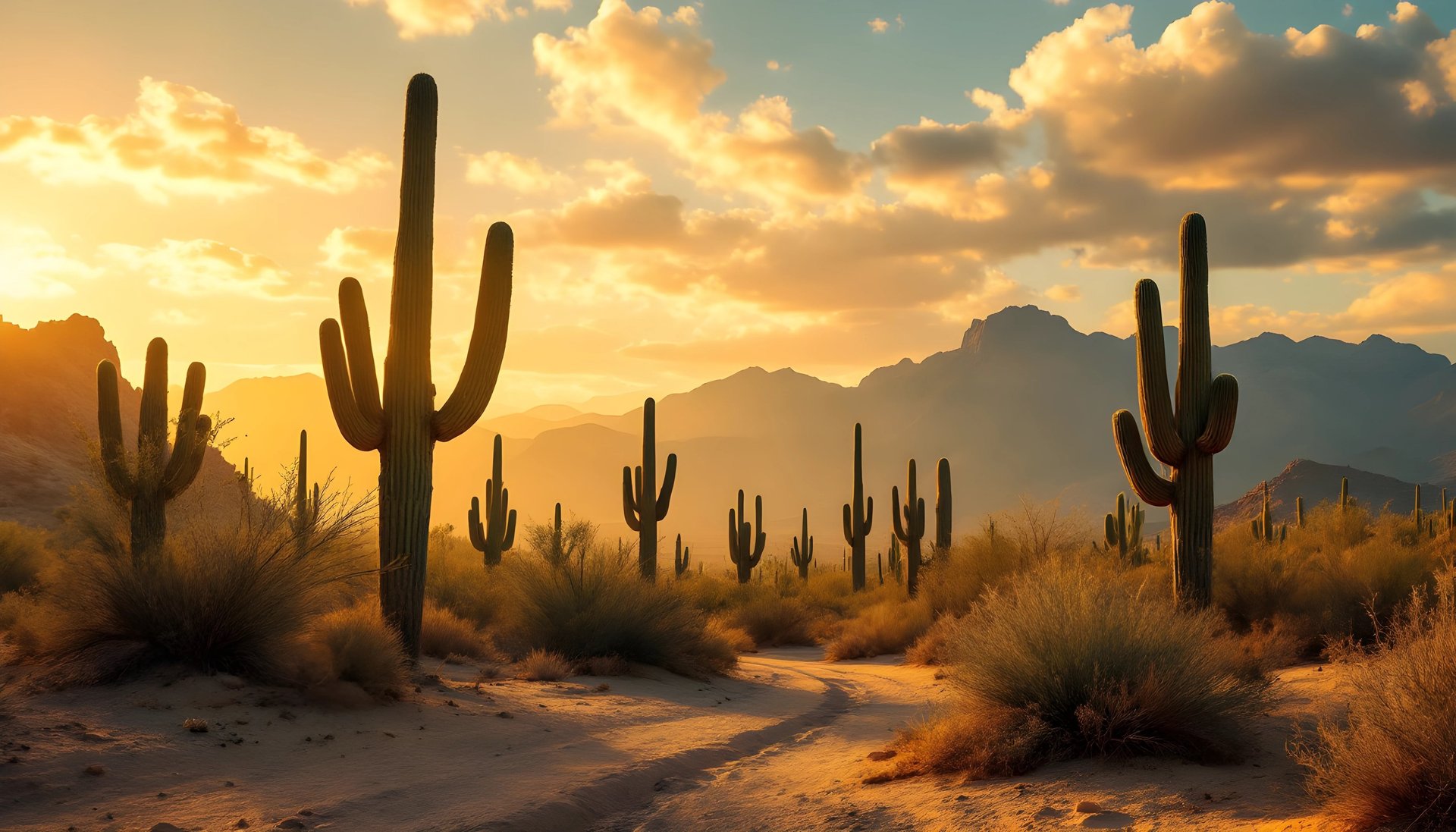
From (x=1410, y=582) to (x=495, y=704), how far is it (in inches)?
571

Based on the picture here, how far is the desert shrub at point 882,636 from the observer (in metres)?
23.5

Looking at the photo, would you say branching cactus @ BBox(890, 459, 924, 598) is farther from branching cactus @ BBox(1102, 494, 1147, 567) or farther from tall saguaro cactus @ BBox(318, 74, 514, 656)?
tall saguaro cactus @ BBox(318, 74, 514, 656)

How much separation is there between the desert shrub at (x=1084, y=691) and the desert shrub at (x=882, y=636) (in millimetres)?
14083

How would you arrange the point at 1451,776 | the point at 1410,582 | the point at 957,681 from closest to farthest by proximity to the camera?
the point at 1451,776
the point at 957,681
the point at 1410,582

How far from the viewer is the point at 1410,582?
16281mm

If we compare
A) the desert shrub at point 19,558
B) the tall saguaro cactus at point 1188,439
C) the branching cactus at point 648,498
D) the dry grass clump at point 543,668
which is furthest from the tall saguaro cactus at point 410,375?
the branching cactus at point 648,498

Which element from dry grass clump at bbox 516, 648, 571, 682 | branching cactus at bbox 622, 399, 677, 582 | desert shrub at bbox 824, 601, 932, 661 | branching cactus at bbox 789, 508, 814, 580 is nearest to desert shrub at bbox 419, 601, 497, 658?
dry grass clump at bbox 516, 648, 571, 682

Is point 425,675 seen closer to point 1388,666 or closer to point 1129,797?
point 1129,797

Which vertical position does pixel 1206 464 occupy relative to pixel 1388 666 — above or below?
above

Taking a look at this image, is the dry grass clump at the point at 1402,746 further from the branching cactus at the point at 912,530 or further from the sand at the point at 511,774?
the branching cactus at the point at 912,530

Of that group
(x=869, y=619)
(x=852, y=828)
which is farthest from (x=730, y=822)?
(x=869, y=619)

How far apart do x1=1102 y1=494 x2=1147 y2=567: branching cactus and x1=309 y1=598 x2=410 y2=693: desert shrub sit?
848 inches

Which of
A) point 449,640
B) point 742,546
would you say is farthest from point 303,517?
point 742,546

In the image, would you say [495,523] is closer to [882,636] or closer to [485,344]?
[882,636]
